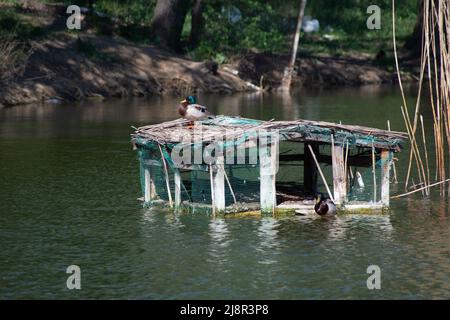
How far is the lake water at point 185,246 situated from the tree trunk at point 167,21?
25582mm

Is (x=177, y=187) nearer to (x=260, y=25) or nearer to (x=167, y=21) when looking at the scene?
(x=167, y=21)

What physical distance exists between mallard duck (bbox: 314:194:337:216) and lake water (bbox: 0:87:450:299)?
20cm

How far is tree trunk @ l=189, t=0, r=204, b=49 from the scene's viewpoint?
2193 inches

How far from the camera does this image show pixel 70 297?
17562 millimetres

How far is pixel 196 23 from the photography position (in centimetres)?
5619

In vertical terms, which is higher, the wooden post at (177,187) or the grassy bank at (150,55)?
the grassy bank at (150,55)

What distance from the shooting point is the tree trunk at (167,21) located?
2175 inches

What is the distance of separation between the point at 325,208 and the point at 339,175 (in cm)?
73

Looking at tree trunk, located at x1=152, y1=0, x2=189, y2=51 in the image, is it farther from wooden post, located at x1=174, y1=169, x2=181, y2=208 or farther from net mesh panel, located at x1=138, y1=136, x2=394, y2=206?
wooden post, located at x1=174, y1=169, x2=181, y2=208

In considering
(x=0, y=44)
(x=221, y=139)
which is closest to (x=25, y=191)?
(x=221, y=139)

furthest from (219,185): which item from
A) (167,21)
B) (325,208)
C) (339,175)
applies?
(167,21)

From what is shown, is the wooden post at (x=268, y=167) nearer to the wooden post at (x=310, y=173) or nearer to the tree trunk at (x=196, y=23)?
the wooden post at (x=310, y=173)

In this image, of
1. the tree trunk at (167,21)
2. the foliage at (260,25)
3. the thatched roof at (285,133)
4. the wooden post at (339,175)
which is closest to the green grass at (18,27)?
the foliage at (260,25)
